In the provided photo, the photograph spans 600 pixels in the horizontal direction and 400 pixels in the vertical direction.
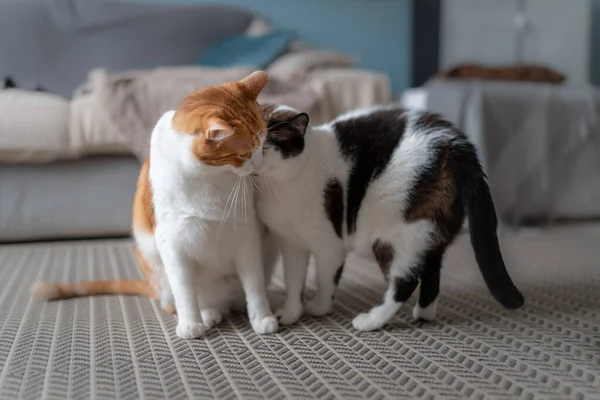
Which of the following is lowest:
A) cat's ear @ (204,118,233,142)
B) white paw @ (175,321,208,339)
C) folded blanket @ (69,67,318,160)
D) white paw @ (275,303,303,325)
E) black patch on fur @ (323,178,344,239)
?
white paw @ (275,303,303,325)

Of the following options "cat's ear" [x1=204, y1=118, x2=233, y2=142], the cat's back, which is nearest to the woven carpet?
the cat's back

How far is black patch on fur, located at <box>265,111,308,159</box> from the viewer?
99cm

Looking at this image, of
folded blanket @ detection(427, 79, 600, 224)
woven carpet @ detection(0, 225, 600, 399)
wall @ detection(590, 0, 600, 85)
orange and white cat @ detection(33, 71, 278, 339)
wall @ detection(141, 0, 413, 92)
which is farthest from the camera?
wall @ detection(590, 0, 600, 85)

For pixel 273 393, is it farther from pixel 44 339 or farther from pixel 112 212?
pixel 112 212

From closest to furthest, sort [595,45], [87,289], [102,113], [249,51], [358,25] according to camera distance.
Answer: [87,289]
[102,113]
[249,51]
[358,25]
[595,45]

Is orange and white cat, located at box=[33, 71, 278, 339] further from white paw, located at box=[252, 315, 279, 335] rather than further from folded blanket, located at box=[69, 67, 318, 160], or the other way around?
folded blanket, located at box=[69, 67, 318, 160]

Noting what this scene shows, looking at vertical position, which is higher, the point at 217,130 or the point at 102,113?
the point at 217,130

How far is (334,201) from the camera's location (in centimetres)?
106

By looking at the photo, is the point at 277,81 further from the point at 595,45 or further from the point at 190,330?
the point at 595,45

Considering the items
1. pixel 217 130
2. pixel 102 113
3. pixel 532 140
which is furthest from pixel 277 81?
pixel 217 130

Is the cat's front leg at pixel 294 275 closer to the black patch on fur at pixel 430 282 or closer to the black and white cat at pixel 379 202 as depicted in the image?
the black and white cat at pixel 379 202

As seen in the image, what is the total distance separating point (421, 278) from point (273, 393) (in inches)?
16.1

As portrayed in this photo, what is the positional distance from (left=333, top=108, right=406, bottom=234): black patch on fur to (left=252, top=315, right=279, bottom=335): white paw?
226 millimetres

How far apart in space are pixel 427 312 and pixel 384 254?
6.0 inches
